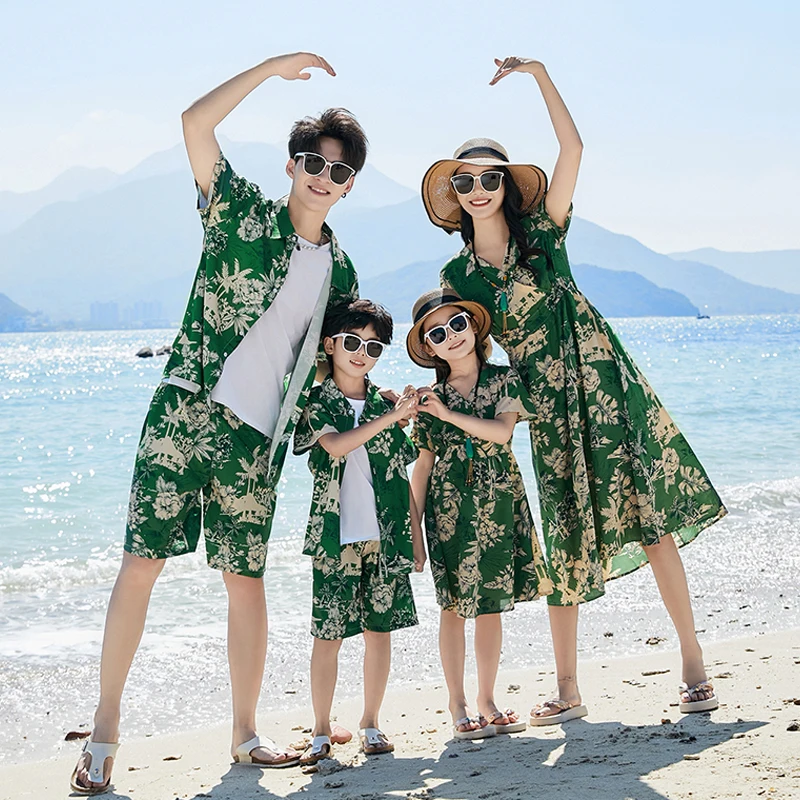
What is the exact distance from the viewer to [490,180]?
3766 mm

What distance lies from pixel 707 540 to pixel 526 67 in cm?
469

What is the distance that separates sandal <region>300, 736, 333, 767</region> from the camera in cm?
344

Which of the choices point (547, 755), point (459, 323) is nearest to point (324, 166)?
point (459, 323)

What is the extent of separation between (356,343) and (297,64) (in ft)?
3.14

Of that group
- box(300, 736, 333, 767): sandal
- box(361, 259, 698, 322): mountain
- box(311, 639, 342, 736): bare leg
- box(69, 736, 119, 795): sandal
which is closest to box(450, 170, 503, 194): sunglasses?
box(311, 639, 342, 736): bare leg

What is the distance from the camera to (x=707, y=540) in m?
7.46

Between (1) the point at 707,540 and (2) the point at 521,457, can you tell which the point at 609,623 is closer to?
(1) the point at 707,540

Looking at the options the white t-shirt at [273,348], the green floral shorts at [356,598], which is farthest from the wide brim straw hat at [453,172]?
the green floral shorts at [356,598]

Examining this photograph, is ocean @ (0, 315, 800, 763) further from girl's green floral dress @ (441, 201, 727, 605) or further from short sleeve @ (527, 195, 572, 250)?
short sleeve @ (527, 195, 572, 250)

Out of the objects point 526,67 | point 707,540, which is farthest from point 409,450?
point 707,540

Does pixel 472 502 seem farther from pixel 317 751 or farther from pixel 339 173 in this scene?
pixel 339 173

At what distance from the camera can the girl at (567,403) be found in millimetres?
3775

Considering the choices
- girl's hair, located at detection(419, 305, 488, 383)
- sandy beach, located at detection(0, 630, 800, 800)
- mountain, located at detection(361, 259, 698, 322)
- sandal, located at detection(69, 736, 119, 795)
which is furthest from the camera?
mountain, located at detection(361, 259, 698, 322)

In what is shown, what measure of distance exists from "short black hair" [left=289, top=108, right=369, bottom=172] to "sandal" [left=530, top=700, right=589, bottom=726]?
82.8 inches
